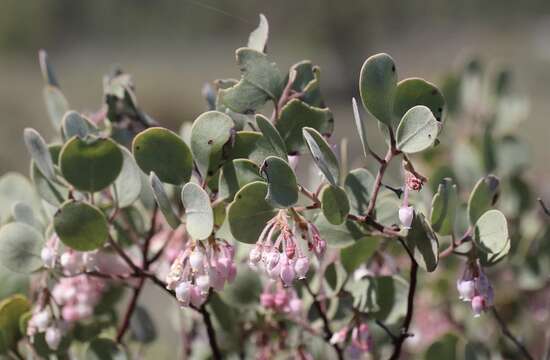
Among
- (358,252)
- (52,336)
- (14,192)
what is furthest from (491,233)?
(14,192)

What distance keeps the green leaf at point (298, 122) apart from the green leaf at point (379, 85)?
0.07 meters

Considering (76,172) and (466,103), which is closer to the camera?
(76,172)

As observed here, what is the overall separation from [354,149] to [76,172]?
8890mm

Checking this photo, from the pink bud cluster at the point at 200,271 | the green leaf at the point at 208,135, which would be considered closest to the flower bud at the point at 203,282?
the pink bud cluster at the point at 200,271

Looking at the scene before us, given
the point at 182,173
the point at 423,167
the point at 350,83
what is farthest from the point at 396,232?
the point at 350,83

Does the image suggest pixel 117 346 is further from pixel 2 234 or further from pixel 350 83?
pixel 350 83

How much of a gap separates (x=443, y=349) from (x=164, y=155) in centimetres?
39

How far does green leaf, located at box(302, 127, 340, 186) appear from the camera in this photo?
0.64 metres

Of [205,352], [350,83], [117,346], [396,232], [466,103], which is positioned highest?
[396,232]

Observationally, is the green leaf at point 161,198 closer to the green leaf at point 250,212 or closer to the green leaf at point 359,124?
the green leaf at point 250,212

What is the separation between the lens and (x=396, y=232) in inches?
28.5

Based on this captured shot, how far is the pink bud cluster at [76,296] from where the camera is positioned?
3.09 ft

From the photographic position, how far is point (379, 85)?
682 mm

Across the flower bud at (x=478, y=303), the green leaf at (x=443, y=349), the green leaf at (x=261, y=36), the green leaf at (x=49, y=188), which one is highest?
the green leaf at (x=261, y=36)
